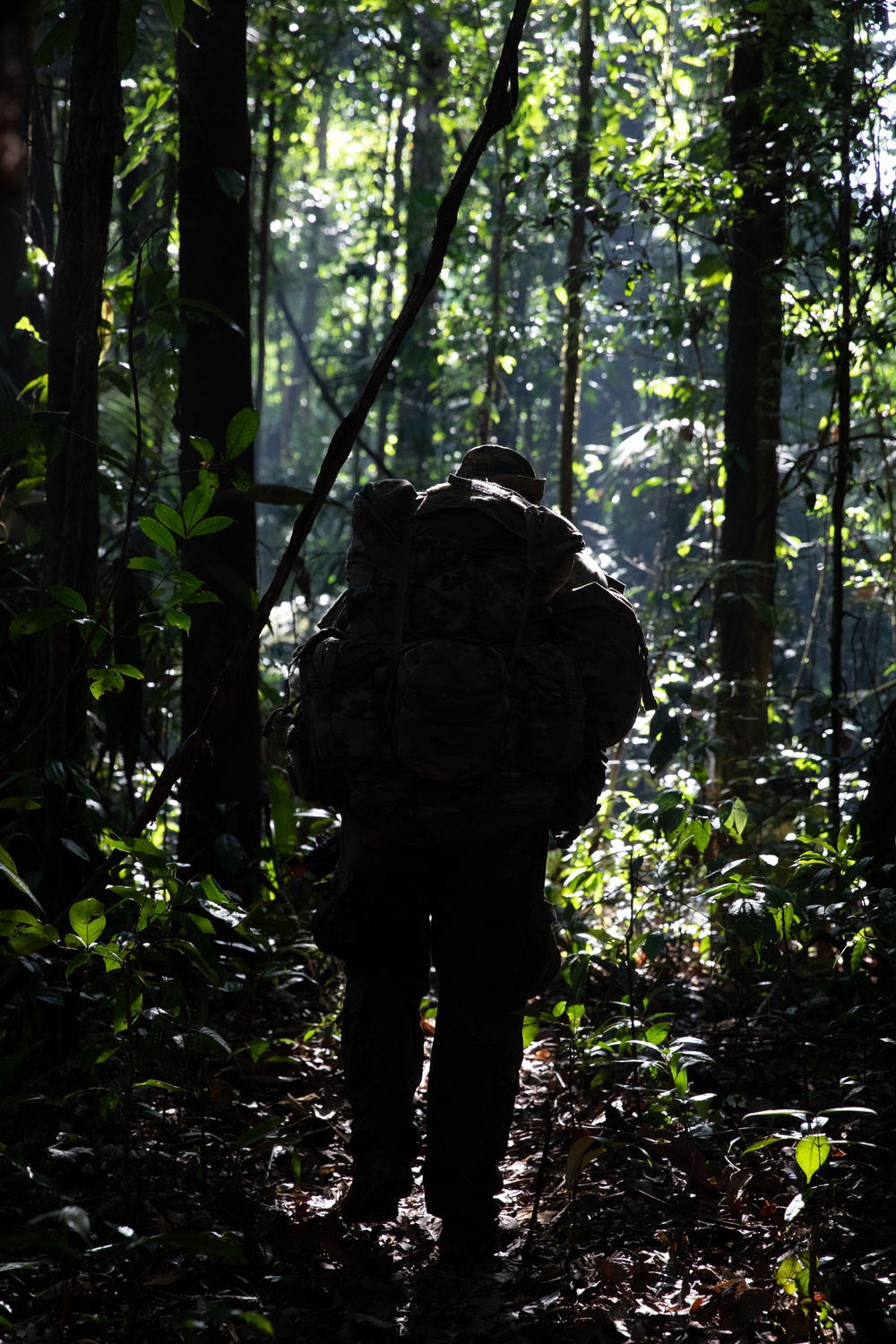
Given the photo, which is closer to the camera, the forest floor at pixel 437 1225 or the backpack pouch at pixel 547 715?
the forest floor at pixel 437 1225

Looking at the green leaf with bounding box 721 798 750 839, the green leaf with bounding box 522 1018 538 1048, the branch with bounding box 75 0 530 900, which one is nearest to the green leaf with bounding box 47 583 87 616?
the branch with bounding box 75 0 530 900

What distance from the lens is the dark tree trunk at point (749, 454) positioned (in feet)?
17.3

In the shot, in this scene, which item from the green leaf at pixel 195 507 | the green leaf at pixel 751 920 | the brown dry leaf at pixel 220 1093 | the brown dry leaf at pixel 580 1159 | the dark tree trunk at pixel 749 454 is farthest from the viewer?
the dark tree trunk at pixel 749 454

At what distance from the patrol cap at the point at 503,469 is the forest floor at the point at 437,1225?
5.00 ft

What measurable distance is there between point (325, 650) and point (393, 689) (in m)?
0.22

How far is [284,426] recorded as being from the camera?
113ft

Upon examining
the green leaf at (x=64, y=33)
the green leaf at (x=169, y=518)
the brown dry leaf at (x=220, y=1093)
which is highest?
the green leaf at (x=64, y=33)

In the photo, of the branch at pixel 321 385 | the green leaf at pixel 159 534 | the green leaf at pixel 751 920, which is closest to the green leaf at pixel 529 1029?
the green leaf at pixel 751 920

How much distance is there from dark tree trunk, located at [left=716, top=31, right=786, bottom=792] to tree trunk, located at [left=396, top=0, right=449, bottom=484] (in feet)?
12.3

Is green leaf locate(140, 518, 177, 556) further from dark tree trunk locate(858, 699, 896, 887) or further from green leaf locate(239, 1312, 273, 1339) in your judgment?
dark tree trunk locate(858, 699, 896, 887)

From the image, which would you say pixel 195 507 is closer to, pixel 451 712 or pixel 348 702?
pixel 348 702

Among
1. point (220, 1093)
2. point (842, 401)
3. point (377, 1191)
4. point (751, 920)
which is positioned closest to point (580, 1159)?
point (377, 1191)

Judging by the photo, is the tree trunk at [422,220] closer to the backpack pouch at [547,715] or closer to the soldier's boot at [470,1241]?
the backpack pouch at [547,715]

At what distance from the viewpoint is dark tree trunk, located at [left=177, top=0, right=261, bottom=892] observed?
4.43 m
